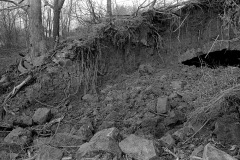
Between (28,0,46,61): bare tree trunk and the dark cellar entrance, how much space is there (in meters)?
3.84

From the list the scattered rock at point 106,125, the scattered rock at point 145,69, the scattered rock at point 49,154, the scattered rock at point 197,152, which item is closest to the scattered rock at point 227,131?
the scattered rock at point 197,152

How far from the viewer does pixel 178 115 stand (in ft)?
11.0

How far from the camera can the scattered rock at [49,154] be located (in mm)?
3072

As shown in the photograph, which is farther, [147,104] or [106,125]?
[147,104]

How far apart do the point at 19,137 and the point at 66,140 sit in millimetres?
815

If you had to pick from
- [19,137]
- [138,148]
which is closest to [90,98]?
[19,137]

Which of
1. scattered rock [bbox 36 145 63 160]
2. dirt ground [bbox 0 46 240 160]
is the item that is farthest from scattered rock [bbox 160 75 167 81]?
scattered rock [bbox 36 145 63 160]

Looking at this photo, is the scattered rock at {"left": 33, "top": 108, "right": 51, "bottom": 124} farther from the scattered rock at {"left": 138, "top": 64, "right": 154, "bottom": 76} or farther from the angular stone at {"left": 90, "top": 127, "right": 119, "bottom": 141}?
the scattered rock at {"left": 138, "top": 64, "right": 154, "bottom": 76}

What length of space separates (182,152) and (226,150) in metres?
0.45

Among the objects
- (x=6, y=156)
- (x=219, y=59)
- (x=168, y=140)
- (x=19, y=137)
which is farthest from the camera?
(x=219, y=59)

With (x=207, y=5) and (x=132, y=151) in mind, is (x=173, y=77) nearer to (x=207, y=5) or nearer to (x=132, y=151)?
(x=207, y=5)

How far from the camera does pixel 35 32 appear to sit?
21.7 ft

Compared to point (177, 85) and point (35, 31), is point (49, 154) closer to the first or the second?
point (177, 85)

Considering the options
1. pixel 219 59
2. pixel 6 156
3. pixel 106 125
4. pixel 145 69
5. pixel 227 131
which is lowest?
pixel 6 156
